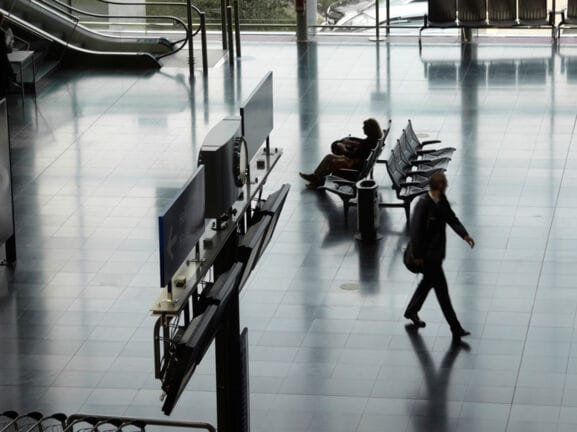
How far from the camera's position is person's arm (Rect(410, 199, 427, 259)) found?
43.5 feet

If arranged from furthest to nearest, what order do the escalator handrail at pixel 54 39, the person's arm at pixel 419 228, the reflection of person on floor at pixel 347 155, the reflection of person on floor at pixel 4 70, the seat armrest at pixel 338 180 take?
the escalator handrail at pixel 54 39 < the reflection of person on floor at pixel 4 70 < the reflection of person on floor at pixel 347 155 < the seat armrest at pixel 338 180 < the person's arm at pixel 419 228

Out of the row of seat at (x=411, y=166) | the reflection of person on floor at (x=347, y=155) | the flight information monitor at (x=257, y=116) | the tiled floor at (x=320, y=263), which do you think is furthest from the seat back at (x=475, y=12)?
the flight information monitor at (x=257, y=116)

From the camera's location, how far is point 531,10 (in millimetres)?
26875

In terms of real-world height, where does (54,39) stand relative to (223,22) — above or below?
below

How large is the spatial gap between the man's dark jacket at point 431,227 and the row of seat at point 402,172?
358cm

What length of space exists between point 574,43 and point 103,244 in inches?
515

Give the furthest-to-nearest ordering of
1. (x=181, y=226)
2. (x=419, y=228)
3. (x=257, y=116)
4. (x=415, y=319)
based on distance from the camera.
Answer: (x=415, y=319), (x=419, y=228), (x=257, y=116), (x=181, y=226)

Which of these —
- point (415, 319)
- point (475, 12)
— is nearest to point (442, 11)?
point (475, 12)

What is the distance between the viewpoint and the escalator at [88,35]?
85.6 ft

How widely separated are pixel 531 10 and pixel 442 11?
5.42ft

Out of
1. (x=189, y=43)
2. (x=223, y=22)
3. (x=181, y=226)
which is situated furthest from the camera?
(x=223, y=22)

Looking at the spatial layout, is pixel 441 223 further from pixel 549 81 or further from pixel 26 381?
pixel 549 81

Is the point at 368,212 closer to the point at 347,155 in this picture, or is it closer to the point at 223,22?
the point at 347,155

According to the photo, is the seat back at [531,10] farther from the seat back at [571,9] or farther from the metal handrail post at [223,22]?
the metal handrail post at [223,22]
